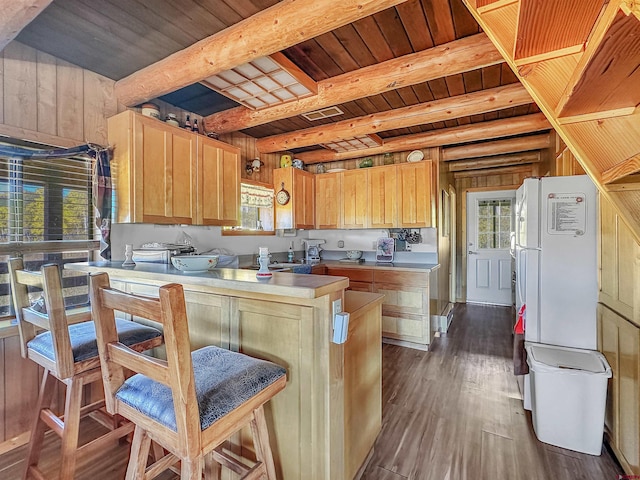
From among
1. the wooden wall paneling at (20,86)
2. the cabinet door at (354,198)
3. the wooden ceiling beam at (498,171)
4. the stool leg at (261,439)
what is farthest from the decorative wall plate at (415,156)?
the wooden wall paneling at (20,86)

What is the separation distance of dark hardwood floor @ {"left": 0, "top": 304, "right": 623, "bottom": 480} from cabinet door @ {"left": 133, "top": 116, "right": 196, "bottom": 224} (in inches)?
64.2

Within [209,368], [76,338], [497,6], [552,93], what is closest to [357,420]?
[209,368]

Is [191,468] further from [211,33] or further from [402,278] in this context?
[402,278]

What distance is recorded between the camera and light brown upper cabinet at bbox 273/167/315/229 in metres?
4.05

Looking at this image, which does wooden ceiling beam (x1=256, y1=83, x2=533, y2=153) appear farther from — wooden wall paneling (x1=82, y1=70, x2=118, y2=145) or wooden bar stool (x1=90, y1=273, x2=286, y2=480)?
wooden bar stool (x1=90, y1=273, x2=286, y2=480)

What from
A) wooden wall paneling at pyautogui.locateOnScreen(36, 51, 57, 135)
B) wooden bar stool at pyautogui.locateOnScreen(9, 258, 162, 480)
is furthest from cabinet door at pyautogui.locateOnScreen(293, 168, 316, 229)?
wooden bar stool at pyautogui.locateOnScreen(9, 258, 162, 480)

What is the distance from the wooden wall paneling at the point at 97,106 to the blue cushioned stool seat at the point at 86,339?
152 cm

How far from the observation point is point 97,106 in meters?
2.32

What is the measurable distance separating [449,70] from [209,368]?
7.32 ft

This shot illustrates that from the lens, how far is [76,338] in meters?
1.45

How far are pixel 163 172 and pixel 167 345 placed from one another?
1976 millimetres

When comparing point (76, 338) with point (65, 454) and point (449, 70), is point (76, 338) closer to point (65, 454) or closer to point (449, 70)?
point (65, 454)

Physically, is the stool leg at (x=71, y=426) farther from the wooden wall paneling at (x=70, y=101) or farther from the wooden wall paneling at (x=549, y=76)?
the wooden wall paneling at (x=549, y=76)

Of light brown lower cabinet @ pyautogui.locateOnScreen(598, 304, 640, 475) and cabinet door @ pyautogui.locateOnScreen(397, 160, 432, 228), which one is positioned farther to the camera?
cabinet door @ pyautogui.locateOnScreen(397, 160, 432, 228)
